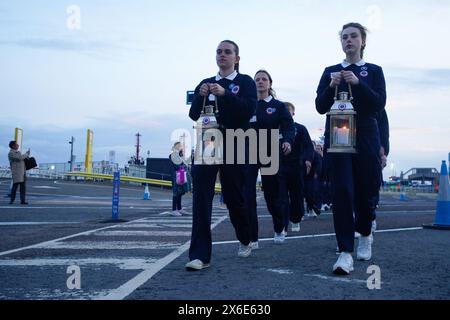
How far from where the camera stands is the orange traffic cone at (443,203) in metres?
8.48

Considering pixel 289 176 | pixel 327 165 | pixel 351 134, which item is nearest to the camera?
pixel 351 134

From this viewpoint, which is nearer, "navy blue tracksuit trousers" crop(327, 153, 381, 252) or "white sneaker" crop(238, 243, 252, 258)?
"navy blue tracksuit trousers" crop(327, 153, 381, 252)

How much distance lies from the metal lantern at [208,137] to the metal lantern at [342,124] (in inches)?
40.8

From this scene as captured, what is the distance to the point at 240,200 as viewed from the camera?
4.79 metres

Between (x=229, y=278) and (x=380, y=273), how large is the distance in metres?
1.24

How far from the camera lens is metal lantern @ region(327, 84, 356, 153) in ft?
13.9

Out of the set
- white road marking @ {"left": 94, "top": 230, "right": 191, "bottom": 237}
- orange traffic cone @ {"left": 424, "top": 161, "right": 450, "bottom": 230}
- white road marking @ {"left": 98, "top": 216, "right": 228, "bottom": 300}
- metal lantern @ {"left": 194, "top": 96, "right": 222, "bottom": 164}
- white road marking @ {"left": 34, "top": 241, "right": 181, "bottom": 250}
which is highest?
metal lantern @ {"left": 194, "top": 96, "right": 222, "bottom": 164}

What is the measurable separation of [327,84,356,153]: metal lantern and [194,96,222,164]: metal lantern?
3.40ft

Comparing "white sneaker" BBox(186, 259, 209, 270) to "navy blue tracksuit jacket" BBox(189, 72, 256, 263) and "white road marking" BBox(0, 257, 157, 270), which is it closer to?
"navy blue tracksuit jacket" BBox(189, 72, 256, 263)

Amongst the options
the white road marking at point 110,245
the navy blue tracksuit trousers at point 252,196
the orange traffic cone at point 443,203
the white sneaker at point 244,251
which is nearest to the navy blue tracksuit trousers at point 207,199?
the white sneaker at point 244,251

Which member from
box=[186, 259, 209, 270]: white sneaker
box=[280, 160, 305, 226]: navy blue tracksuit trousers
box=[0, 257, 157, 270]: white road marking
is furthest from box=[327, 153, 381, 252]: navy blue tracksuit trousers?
box=[280, 160, 305, 226]: navy blue tracksuit trousers

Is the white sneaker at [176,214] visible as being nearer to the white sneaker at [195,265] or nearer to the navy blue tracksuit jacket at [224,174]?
the navy blue tracksuit jacket at [224,174]

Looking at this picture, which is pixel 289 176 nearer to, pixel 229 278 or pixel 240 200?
pixel 240 200
